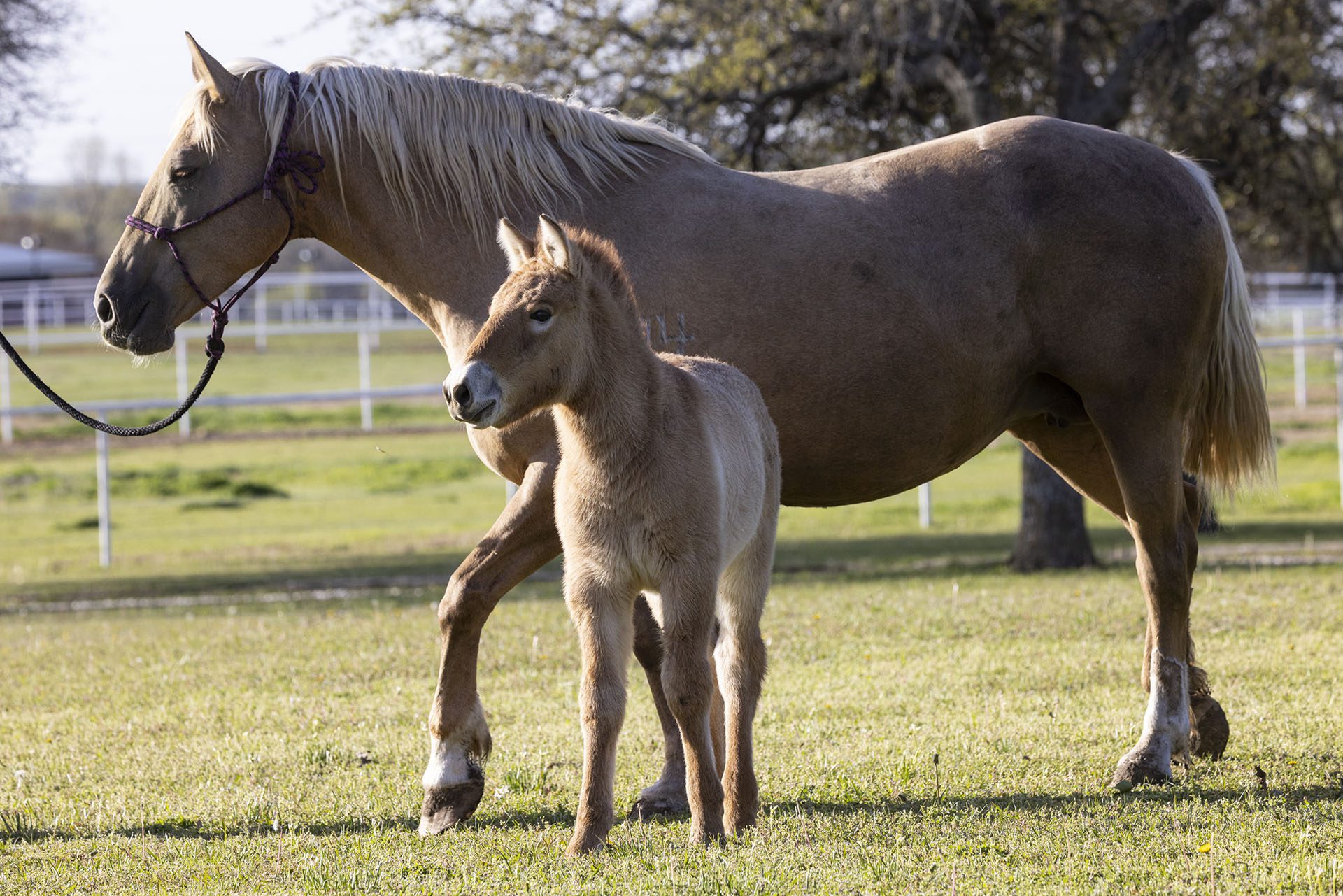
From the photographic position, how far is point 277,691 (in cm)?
778

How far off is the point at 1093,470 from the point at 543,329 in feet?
10.0

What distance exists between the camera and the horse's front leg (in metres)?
4.93

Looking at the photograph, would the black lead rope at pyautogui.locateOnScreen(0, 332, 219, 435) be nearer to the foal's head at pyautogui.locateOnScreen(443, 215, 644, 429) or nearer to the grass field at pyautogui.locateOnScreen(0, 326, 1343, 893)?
the grass field at pyautogui.locateOnScreen(0, 326, 1343, 893)

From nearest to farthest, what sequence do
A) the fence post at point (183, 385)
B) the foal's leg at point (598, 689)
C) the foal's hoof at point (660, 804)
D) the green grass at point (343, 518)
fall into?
the foal's leg at point (598, 689) < the foal's hoof at point (660, 804) < the green grass at point (343, 518) < the fence post at point (183, 385)

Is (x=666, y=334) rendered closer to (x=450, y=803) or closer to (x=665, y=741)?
(x=665, y=741)

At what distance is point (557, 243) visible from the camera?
4.24 m

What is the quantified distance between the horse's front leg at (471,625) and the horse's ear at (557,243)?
91cm

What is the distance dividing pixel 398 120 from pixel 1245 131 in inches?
359

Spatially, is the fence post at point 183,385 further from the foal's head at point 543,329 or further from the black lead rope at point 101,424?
the foal's head at point 543,329

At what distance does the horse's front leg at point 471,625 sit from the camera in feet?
16.2

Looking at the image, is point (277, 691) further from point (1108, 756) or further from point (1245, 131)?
point (1245, 131)

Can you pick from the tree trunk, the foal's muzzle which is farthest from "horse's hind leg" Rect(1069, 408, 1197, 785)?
the tree trunk

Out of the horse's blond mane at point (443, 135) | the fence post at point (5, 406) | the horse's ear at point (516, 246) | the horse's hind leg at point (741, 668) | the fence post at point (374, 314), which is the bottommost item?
the fence post at point (374, 314)

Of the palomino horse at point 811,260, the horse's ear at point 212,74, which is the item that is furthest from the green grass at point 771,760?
the horse's ear at point 212,74
